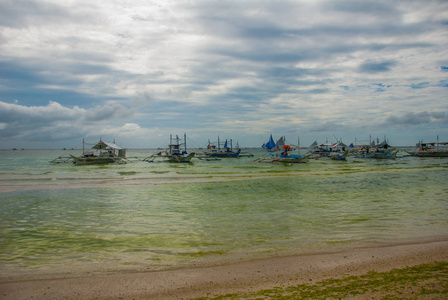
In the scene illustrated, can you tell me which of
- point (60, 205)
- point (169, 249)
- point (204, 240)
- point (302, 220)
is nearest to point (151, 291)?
point (169, 249)

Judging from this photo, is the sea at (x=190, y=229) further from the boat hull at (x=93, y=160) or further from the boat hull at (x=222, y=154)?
the boat hull at (x=222, y=154)

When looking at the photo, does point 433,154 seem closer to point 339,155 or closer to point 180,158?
point 339,155

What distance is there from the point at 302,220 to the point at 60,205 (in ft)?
40.2

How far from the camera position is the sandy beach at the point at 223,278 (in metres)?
4.81

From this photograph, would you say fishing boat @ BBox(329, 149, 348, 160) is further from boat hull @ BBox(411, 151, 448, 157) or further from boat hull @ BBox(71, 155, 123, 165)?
boat hull @ BBox(71, 155, 123, 165)

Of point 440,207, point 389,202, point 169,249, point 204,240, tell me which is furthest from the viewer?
point 389,202

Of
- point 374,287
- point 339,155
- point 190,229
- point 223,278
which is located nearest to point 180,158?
point 339,155

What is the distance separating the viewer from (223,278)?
5.33 metres

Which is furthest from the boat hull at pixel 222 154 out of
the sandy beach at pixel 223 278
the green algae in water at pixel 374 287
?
the green algae in water at pixel 374 287

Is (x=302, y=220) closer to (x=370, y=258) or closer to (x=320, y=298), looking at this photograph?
(x=370, y=258)

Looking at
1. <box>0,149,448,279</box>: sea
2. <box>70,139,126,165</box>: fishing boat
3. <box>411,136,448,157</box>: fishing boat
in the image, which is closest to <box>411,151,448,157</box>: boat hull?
<box>411,136,448,157</box>: fishing boat

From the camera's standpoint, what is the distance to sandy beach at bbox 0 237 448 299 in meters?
4.81

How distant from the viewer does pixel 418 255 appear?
20.5 feet

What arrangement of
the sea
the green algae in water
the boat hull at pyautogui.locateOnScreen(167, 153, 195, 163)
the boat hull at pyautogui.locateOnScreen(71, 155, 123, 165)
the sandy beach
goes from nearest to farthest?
1. the green algae in water
2. the sandy beach
3. the sea
4. the boat hull at pyautogui.locateOnScreen(71, 155, 123, 165)
5. the boat hull at pyautogui.locateOnScreen(167, 153, 195, 163)
